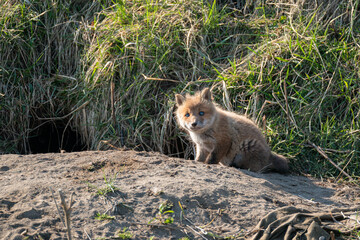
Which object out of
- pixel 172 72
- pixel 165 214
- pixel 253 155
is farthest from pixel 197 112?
pixel 165 214

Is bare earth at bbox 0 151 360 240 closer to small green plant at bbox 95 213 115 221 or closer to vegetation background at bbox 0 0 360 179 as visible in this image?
small green plant at bbox 95 213 115 221

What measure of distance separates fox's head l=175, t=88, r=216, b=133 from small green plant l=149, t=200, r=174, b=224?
1708mm

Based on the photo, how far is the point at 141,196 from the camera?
3.65 metres

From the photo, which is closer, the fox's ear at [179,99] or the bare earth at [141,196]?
the bare earth at [141,196]

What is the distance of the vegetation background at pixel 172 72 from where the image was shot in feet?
19.3

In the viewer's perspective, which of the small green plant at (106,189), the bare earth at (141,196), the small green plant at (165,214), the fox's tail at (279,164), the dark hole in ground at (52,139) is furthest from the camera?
the dark hole in ground at (52,139)

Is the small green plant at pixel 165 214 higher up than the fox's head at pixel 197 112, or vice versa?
the fox's head at pixel 197 112

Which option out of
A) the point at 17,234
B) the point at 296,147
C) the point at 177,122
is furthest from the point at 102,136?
the point at 17,234

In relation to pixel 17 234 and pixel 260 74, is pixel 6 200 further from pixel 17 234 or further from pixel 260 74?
→ pixel 260 74

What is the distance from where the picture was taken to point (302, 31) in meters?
6.42

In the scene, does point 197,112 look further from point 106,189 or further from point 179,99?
point 106,189

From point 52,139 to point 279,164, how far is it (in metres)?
3.97

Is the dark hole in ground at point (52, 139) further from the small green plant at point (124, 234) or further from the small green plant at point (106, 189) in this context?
the small green plant at point (124, 234)

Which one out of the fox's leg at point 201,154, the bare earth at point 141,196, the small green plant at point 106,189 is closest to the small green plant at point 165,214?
the bare earth at point 141,196
